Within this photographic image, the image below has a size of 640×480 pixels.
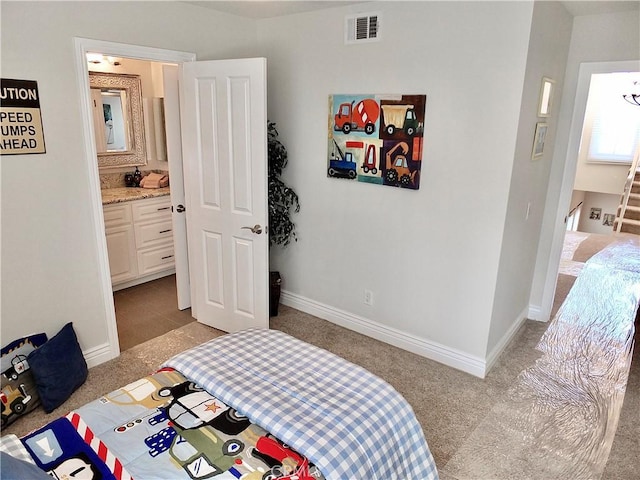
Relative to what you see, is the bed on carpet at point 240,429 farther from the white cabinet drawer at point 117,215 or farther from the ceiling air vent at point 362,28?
the white cabinet drawer at point 117,215

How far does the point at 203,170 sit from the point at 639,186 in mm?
6766

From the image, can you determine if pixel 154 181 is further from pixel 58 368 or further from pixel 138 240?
pixel 58 368

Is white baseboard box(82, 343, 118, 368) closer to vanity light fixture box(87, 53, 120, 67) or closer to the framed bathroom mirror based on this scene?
the framed bathroom mirror

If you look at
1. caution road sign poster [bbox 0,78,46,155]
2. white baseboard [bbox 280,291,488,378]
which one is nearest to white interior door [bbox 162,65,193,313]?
white baseboard [bbox 280,291,488,378]

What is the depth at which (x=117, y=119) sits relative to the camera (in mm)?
4344

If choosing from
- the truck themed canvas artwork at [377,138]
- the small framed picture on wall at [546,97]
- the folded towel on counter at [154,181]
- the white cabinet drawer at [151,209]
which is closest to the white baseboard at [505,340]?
the truck themed canvas artwork at [377,138]

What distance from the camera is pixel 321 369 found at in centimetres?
190

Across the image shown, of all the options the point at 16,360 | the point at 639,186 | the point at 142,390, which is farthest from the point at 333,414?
the point at 639,186

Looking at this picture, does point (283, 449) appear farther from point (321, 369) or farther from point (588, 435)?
point (588, 435)

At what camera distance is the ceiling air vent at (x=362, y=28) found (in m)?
2.88

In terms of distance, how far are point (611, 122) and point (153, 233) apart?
7.20 metres

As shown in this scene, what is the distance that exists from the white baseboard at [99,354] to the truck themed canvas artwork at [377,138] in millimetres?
2073

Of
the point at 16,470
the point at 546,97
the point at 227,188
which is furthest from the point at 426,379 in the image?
the point at 16,470

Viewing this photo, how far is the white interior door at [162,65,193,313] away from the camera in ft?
10.9
